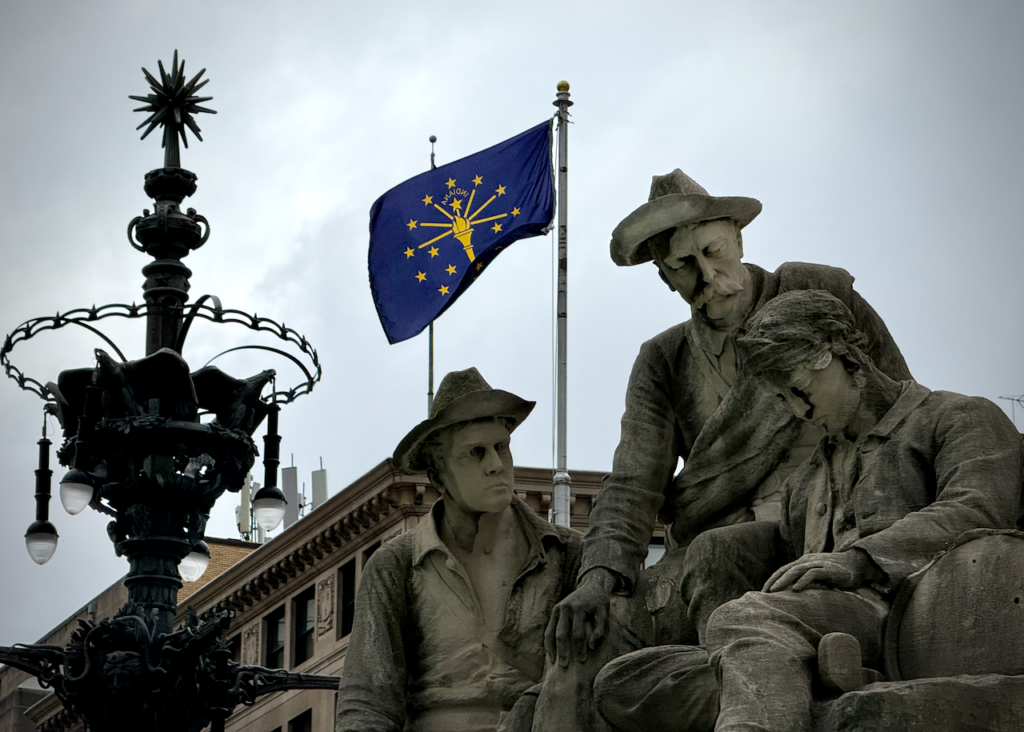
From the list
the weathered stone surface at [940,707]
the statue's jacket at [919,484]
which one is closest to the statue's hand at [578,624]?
the statue's jacket at [919,484]

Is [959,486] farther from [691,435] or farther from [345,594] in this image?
[345,594]

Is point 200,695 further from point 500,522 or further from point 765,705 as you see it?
point 765,705

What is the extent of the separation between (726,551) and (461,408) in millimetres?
1374

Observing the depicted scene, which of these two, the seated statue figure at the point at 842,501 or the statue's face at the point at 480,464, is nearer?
the seated statue figure at the point at 842,501

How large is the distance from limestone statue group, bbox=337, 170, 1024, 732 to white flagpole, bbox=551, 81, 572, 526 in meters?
18.5

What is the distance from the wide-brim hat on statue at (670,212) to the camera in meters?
7.80

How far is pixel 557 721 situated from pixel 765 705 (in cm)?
133

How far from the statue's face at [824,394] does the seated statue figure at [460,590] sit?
4.83 feet

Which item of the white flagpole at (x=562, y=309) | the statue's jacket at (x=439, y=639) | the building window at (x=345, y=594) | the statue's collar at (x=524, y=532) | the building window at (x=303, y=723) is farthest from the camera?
the building window at (x=303, y=723)

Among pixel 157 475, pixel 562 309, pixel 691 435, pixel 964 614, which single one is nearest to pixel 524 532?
pixel 691 435

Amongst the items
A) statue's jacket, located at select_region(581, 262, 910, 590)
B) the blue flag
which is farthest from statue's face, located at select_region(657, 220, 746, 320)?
the blue flag

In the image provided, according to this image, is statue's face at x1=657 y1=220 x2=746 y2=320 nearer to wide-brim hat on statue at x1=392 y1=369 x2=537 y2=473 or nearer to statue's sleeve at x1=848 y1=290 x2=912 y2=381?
statue's sleeve at x1=848 y1=290 x2=912 y2=381

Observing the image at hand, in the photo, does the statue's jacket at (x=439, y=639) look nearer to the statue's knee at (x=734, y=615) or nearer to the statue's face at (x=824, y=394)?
the statue's face at (x=824, y=394)

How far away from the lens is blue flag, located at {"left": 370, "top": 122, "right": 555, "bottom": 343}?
85.3ft
